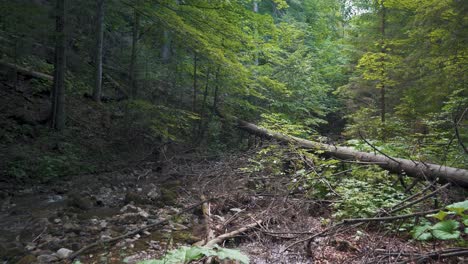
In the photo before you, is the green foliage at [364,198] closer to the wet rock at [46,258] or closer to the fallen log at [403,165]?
the fallen log at [403,165]

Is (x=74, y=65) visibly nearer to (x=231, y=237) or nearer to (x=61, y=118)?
(x=61, y=118)

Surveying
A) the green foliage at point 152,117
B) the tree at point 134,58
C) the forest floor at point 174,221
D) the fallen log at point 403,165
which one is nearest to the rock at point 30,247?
the forest floor at point 174,221

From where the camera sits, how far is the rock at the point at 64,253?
13.3ft

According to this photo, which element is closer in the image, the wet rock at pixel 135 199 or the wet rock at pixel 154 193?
the wet rock at pixel 135 199

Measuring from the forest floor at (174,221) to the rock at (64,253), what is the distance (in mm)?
94

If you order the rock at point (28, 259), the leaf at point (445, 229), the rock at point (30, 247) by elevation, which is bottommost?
the rock at point (30, 247)

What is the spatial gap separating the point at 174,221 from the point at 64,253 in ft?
6.59

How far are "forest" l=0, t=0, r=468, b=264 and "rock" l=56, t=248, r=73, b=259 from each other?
1.3 inches

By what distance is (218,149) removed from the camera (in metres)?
13.2

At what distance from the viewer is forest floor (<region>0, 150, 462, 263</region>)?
3924 millimetres

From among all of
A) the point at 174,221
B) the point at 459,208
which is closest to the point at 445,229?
the point at 459,208

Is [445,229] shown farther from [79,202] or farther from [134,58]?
[134,58]

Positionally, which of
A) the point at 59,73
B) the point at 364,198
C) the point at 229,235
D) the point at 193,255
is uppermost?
the point at 59,73

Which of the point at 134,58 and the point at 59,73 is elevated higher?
the point at 134,58
